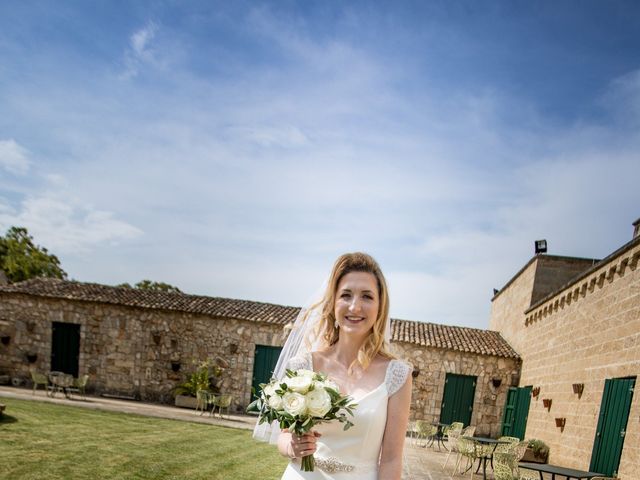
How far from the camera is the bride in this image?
219cm

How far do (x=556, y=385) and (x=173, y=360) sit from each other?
13120mm

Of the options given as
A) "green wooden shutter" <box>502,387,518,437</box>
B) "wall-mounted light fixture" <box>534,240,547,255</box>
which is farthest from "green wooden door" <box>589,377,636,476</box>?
"wall-mounted light fixture" <box>534,240,547,255</box>

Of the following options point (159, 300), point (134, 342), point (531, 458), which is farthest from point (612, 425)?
point (159, 300)

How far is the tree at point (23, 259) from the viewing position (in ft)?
115

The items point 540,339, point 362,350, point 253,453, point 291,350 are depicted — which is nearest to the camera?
point 362,350

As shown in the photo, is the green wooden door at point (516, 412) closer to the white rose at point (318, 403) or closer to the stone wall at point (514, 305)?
the stone wall at point (514, 305)

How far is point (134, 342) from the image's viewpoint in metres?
18.5

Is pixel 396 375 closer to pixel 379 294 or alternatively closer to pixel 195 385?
pixel 379 294

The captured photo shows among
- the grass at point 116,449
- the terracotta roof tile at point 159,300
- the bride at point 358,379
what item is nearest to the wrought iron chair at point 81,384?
the terracotta roof tile at point 159,300

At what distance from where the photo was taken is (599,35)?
8031 mm

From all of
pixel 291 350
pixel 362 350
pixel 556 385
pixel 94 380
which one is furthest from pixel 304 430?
pixel 94 380

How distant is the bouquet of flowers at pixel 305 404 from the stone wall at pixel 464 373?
50.7ft

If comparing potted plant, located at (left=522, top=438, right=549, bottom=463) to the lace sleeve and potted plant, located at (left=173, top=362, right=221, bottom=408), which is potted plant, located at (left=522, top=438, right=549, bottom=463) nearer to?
the lace sleeve

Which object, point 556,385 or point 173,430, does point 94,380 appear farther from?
point 556,385
